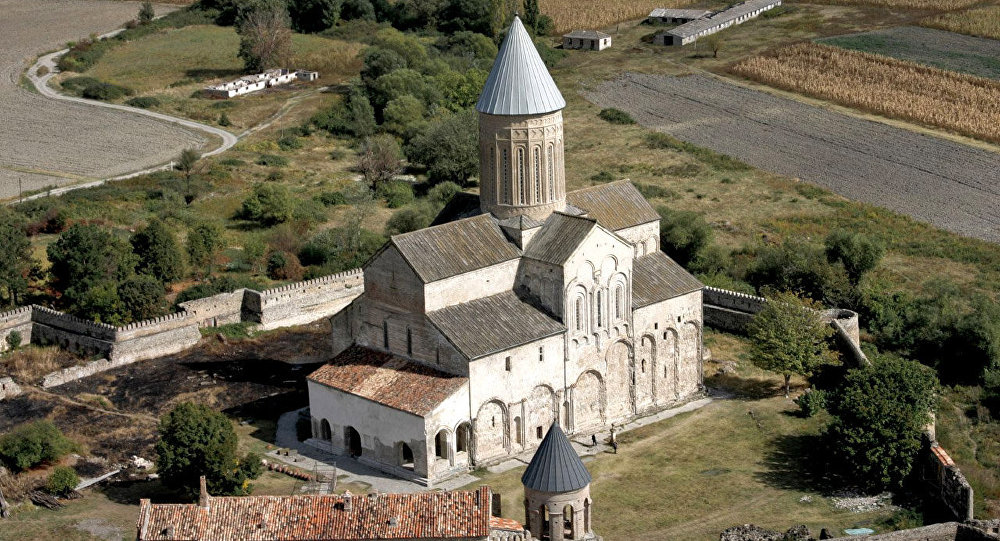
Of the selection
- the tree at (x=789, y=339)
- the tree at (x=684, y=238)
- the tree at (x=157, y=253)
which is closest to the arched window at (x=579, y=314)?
the tree at (x=789, y=339)

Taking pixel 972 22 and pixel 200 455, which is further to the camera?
pixel 972 22

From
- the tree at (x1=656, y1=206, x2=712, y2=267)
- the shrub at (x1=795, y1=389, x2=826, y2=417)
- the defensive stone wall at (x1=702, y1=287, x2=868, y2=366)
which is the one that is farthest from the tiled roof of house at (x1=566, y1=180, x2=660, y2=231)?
the tree at (x1=656, y1=206, x2=712, y2=267)

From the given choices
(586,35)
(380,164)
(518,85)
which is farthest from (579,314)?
(586,35)

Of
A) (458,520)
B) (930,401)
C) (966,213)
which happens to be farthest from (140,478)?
(966,213)

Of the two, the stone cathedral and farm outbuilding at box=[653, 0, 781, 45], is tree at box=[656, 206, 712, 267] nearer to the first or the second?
the stone cathedral

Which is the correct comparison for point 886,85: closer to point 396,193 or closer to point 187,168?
point 396,193

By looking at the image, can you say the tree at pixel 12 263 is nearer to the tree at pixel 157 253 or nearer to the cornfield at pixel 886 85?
the tree at pixel 157 253

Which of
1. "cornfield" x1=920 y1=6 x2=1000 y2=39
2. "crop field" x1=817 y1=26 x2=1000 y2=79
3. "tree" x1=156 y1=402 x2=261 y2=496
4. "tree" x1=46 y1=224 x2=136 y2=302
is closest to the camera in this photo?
"tree" x1=156 y1=402 x2=261 y2=496
